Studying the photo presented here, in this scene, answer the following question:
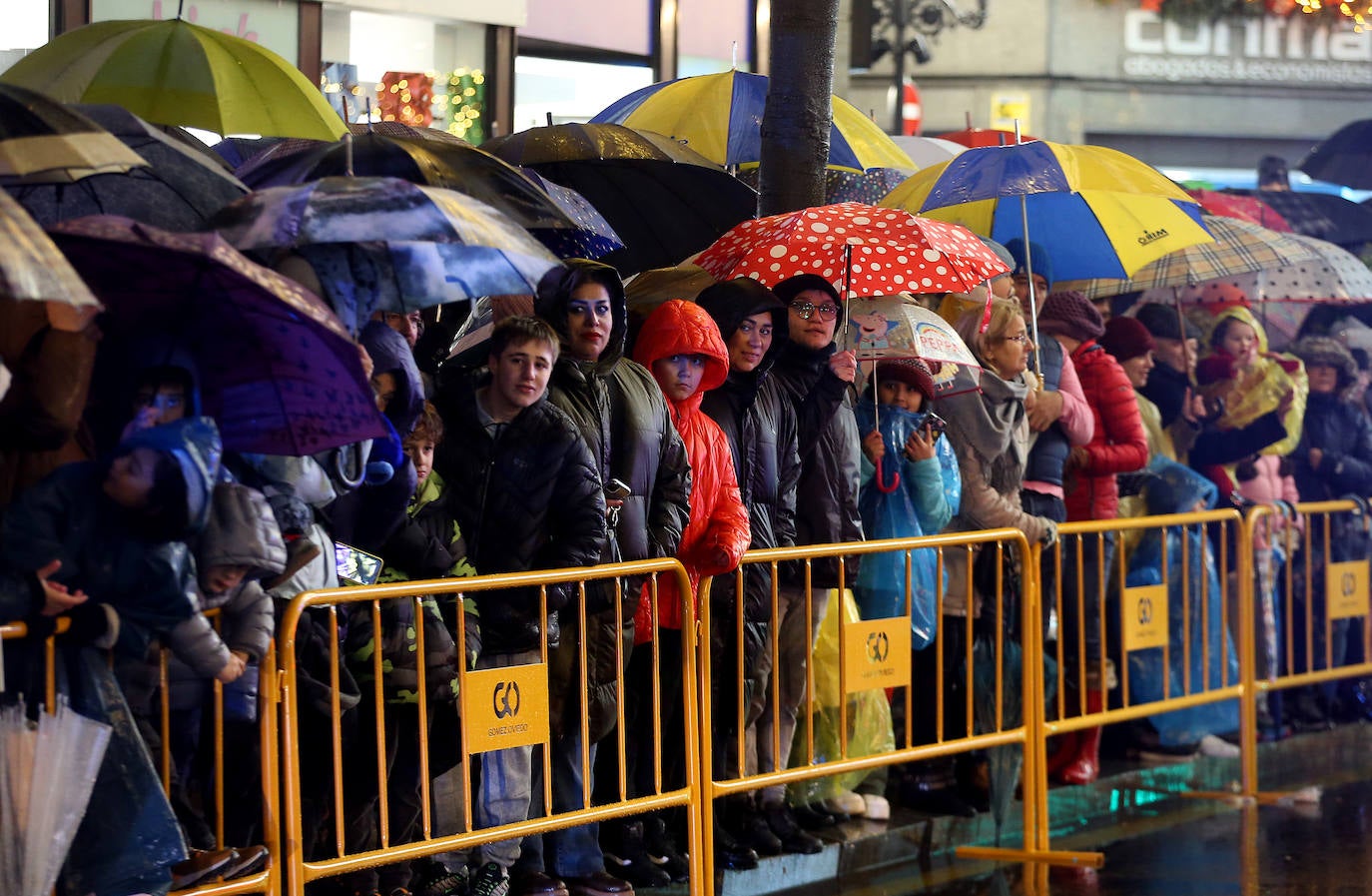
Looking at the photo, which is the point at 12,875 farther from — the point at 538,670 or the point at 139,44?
the point at 139,44

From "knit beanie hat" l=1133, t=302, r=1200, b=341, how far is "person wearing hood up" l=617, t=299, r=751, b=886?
3.93 m

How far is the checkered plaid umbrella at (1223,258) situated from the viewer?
10375mm

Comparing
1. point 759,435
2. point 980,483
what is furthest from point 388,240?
point 980,483

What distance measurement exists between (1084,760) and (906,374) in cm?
233

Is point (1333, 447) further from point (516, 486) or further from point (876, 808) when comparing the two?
point (516, 486)

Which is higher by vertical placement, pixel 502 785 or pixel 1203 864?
pixel 502 785

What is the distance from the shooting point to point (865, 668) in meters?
8.23

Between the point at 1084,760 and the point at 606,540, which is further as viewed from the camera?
the point at 1084,760

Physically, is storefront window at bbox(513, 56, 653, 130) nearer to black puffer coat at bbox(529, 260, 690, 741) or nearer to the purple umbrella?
black puffer coat at bbox(529, 260, 690, 741)

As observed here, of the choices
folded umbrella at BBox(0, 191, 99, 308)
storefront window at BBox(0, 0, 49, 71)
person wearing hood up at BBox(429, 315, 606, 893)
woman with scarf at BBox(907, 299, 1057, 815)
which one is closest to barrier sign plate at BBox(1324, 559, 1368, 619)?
woman with scarf at BBox(907, 299, 1057, 815)

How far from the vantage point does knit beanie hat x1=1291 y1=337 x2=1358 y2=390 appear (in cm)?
1192

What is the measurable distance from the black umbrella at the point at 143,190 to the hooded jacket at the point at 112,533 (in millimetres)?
1046

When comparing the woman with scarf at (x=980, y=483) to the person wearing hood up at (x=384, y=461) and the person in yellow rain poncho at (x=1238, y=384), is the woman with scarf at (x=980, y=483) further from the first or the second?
the person wearing hood up at (x=384, y=461)

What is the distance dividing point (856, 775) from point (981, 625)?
3.05 ft
